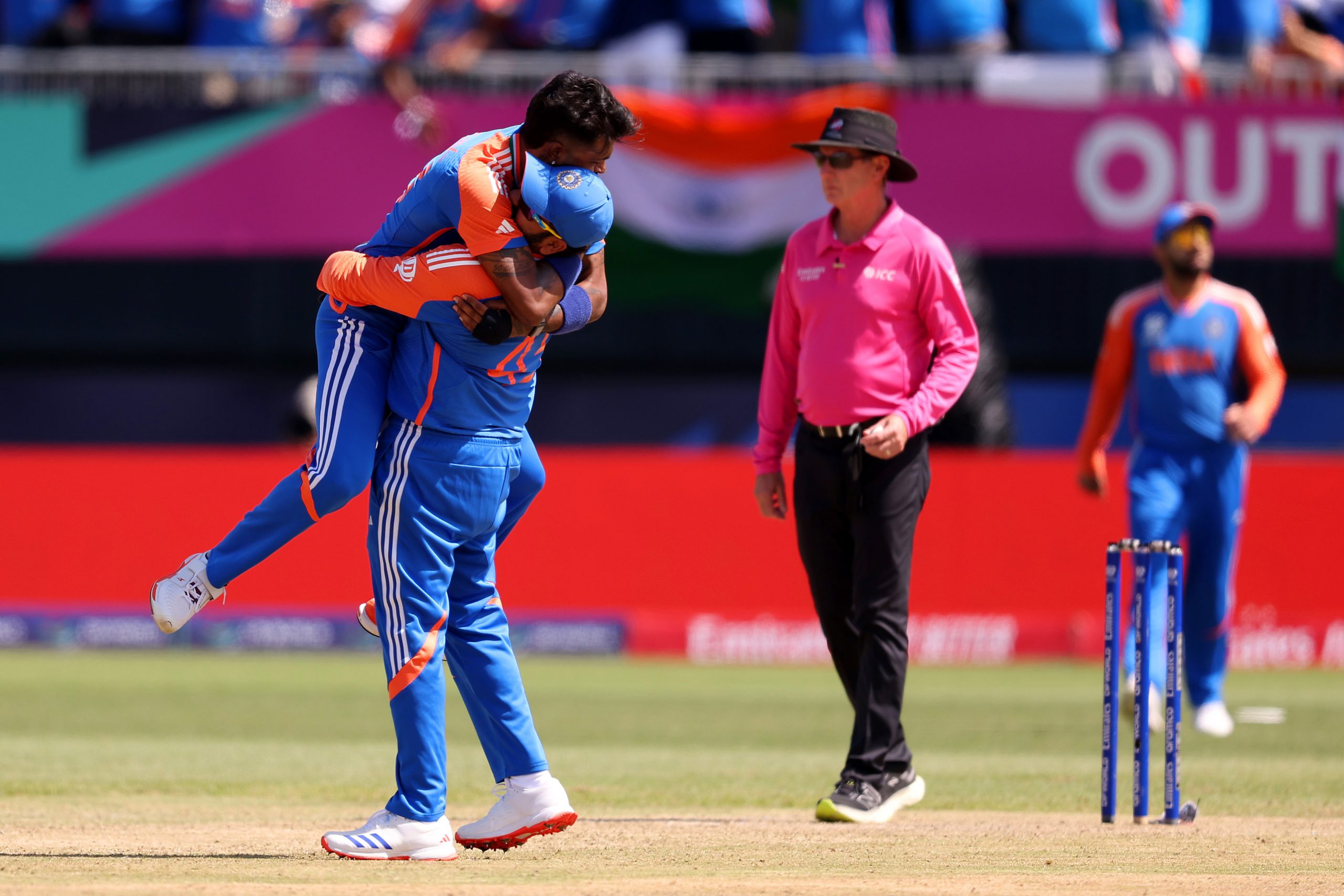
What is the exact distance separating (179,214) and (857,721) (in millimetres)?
11241

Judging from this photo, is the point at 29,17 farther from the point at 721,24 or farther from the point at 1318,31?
the point at 1318,31

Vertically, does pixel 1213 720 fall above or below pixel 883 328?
below

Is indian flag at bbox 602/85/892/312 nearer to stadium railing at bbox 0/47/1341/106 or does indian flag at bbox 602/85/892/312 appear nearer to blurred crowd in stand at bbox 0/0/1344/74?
stadium railing at bbox 0/47/1341/106

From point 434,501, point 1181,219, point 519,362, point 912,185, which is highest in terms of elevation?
point 912,185

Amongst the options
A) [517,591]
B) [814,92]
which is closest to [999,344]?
[814,92]

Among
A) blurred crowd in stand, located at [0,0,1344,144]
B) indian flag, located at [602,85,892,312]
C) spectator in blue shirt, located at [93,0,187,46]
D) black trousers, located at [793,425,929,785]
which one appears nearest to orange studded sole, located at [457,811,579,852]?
black trousers, located at [793,425,929,785]

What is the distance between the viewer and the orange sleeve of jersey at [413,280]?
17.8ft

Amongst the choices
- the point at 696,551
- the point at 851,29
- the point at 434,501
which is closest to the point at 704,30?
the point at 851,29

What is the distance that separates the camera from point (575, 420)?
17.1 m

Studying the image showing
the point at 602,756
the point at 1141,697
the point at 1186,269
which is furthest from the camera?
the point at 1186,269

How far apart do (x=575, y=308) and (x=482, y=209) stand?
0.48 m

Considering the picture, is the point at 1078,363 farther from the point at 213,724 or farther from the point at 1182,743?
the point at 213,724

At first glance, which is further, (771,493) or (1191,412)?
(1191,412)

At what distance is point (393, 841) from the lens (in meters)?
5.47
